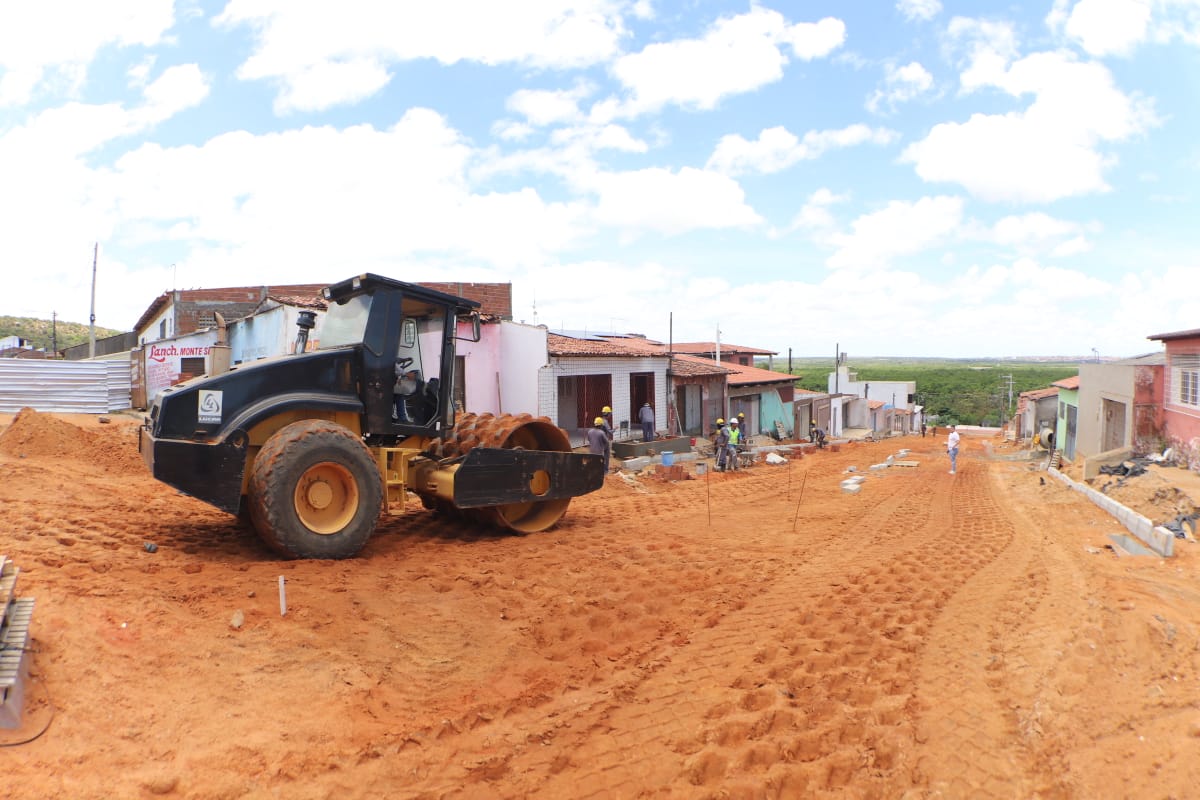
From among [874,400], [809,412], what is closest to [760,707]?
[809,412]

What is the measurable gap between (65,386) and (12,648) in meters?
17.4

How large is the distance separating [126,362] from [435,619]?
17.3 m

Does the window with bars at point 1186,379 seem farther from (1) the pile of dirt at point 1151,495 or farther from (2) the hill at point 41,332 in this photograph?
(2) the hill at point 41,332

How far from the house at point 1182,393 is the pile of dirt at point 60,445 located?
21.0 meters

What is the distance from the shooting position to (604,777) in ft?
11.6

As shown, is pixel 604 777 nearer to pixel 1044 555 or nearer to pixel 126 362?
pixel 1044 555

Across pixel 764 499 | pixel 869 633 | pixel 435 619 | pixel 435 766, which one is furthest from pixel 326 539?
pixel 764 499

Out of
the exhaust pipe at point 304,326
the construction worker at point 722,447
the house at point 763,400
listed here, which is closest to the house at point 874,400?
the house at point 763,400

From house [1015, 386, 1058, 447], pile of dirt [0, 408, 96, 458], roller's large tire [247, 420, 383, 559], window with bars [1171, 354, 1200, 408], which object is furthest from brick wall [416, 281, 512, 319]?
house [1015, 386, 1058, 447]

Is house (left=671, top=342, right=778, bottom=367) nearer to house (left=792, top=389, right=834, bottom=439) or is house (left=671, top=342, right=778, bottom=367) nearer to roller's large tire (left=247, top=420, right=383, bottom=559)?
house (left=792, top=389, right=834, bottom=439)

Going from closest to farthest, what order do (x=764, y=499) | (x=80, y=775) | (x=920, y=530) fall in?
(x=80, y=775) → (x=920, y=530) → (x=764, y=499)

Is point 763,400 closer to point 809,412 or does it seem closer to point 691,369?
point 809,412

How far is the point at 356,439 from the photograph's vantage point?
6402 mm

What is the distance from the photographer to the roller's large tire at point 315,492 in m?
5.86
